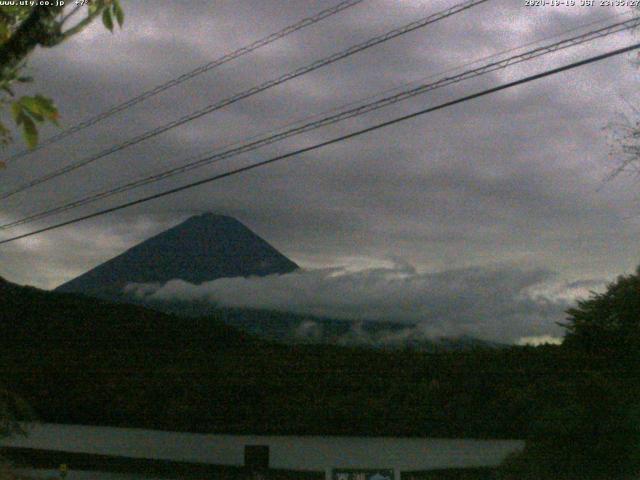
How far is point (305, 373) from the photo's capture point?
18.0 metres

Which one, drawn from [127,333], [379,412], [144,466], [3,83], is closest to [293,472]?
[379,412]

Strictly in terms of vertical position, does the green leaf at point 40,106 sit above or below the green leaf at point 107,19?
below

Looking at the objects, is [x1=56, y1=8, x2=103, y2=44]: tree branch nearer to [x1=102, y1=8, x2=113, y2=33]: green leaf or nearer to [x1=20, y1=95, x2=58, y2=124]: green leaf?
[x1=102, y1=8, x2=113, y2=33]: green leaf

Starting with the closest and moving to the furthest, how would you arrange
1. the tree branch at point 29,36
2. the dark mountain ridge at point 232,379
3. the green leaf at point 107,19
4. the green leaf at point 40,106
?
the green leaf at point 40,106
the green leaf at point 107,19
the tree branch at point 29,36
the dark mountain ridge at point 232,379

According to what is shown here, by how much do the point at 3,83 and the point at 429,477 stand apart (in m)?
11.7

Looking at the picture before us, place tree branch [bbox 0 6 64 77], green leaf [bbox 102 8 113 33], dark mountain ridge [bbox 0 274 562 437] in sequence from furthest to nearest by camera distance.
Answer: dark mountain ridge [bbox 0 274 562 437]
tree branch [bbox 0 6 64 77]
green leaf [bbox 102 8 113 33]

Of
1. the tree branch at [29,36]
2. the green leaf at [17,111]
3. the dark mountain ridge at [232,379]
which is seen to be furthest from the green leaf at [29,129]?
the dark mountain ridge at [232,379]

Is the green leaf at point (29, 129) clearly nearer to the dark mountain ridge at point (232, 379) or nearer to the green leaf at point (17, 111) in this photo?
the green leaf at point (17, 111)

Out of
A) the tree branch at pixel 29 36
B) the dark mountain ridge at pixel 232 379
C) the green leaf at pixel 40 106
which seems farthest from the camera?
the dark mountain ridge at pixel 232 379

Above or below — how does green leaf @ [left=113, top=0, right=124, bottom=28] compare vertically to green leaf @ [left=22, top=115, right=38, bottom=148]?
above

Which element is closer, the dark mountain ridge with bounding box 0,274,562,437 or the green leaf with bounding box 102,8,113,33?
the green leaf with bounding box 102,8,113,33

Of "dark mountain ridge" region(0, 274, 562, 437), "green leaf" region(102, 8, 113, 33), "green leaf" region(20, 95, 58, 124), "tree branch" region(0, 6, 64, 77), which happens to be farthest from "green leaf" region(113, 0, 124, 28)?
"dark mountain ridge" region(0, 274, 562, 437)

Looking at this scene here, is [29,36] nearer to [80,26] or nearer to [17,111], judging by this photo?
[80,26]

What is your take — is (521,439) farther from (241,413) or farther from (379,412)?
(241,413)
